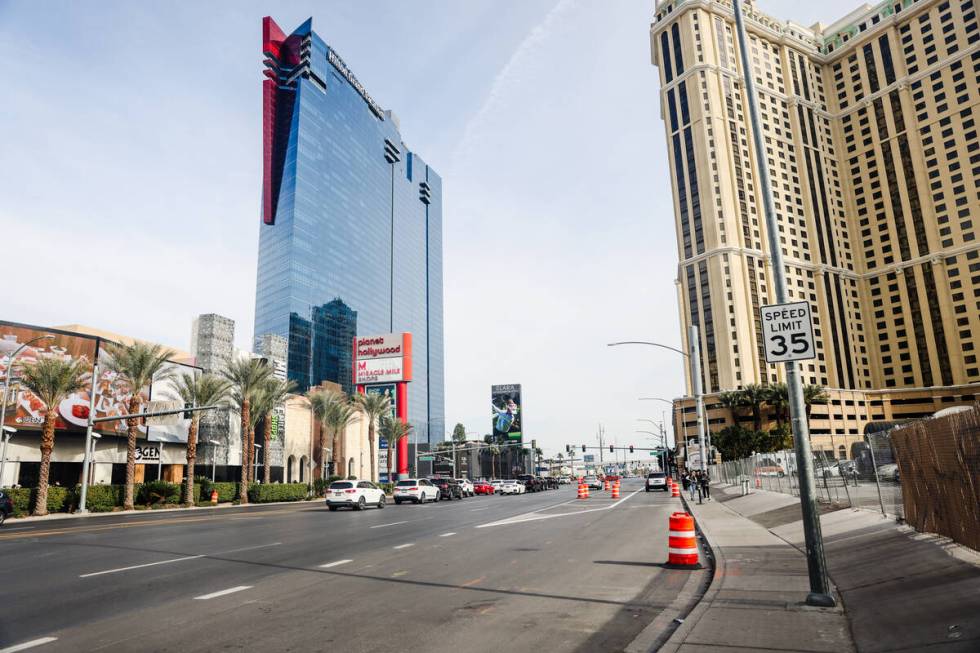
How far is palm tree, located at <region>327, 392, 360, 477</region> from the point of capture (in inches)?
2412

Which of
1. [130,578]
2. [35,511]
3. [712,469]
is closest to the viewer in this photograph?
[130,578]

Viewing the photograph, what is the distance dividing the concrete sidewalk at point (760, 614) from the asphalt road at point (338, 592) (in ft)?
2.23

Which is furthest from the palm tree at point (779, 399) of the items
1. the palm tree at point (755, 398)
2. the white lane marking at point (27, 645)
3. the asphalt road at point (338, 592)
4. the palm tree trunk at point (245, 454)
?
the white lane marking at point (27, 645)

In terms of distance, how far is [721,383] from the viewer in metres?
128

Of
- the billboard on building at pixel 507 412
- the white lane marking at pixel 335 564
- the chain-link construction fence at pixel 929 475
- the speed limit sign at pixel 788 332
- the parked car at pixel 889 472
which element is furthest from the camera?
the billboard on building at pixel 507 412

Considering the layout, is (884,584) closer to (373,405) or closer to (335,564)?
(335,564)

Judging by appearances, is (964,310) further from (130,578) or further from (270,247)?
(130,578)

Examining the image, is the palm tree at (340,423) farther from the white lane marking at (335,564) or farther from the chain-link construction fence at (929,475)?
the white lane marking at (335,564)

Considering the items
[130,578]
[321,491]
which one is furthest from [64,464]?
[130,578]

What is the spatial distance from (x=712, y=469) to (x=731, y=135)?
317 feet

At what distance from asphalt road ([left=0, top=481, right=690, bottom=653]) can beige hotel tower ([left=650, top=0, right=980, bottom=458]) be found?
121 m

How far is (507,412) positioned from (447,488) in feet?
314

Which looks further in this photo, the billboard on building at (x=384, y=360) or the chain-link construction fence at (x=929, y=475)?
the billboard on building at (x=384, y=360)

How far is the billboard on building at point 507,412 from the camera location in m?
145
